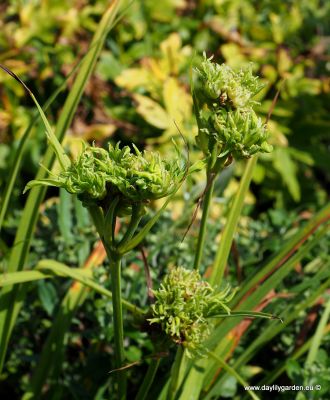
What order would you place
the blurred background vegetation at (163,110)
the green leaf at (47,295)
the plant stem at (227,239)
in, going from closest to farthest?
the plant stem at (227,239)
the green leaf at (47,295)
the blurred background vegetation at (163,110)

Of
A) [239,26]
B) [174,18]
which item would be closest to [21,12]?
[174,18]

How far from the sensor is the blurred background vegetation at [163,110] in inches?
65.1

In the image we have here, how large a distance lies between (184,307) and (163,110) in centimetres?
140

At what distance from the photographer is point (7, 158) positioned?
2285 mm

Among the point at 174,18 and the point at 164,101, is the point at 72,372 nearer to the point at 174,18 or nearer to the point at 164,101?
the point at 164,101

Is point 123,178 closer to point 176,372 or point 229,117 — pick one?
point 229,117

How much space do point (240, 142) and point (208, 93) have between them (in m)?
0.10

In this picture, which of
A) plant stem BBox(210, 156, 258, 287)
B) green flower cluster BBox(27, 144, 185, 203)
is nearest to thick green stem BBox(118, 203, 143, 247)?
green flower cluster BBox(27, 144, 185, 203)

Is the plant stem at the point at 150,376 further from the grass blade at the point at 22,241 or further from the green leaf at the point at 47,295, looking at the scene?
the green leaf at the point at 47,295

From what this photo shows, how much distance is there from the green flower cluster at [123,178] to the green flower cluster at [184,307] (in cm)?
16

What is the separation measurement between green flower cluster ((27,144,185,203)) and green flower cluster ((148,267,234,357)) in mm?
157

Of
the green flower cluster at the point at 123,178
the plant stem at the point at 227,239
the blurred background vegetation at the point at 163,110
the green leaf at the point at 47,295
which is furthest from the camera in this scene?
the blurred background vegetation at the point at 163,110

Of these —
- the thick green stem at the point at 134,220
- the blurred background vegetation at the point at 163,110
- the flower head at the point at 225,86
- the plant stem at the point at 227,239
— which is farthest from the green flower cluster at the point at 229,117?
the blurred background vegetation at the point at 163,110

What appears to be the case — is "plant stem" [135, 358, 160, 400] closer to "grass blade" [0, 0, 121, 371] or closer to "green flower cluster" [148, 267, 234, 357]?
"green flower cluster" [148, 267, 234, 357]
